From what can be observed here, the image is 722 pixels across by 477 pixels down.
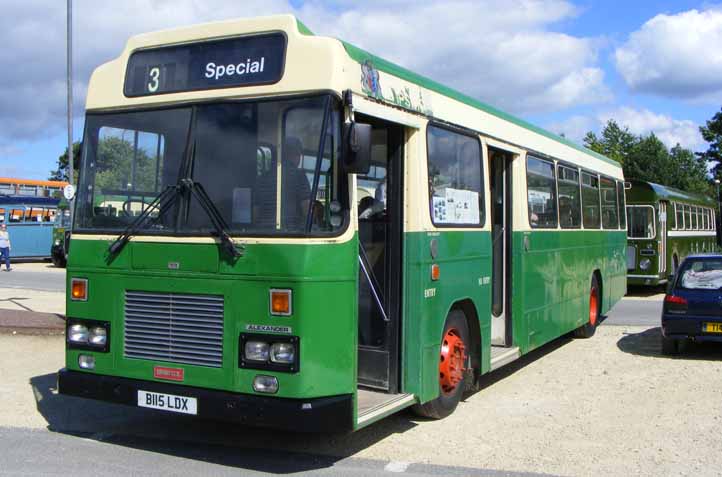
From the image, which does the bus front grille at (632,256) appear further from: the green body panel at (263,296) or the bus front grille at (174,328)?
the bus front grille at (174,328)

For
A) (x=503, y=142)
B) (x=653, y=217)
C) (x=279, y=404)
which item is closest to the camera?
(x=279, y=404)

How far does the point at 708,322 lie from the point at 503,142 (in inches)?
162

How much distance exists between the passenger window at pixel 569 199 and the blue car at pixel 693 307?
1.67m

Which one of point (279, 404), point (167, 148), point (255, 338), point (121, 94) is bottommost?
point (279, 404)

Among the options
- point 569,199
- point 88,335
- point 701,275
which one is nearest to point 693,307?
point 701,275

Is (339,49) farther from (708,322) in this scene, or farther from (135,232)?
(708,322)

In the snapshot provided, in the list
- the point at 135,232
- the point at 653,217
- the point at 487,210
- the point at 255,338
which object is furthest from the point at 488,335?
the point at 653,217

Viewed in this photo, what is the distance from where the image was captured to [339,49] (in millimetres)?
5832

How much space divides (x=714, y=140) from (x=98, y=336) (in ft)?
208

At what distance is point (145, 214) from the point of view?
6223 mm

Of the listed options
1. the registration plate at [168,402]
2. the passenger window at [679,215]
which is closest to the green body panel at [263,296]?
the registration plate at [168,402]

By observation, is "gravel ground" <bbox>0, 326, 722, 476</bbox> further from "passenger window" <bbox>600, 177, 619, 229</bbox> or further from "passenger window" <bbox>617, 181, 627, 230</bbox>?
"passenger window" <bbox>617, 181, 627, 230</bbox>

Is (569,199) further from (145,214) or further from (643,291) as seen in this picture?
(643,291)

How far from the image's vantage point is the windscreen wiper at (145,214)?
241 inches
